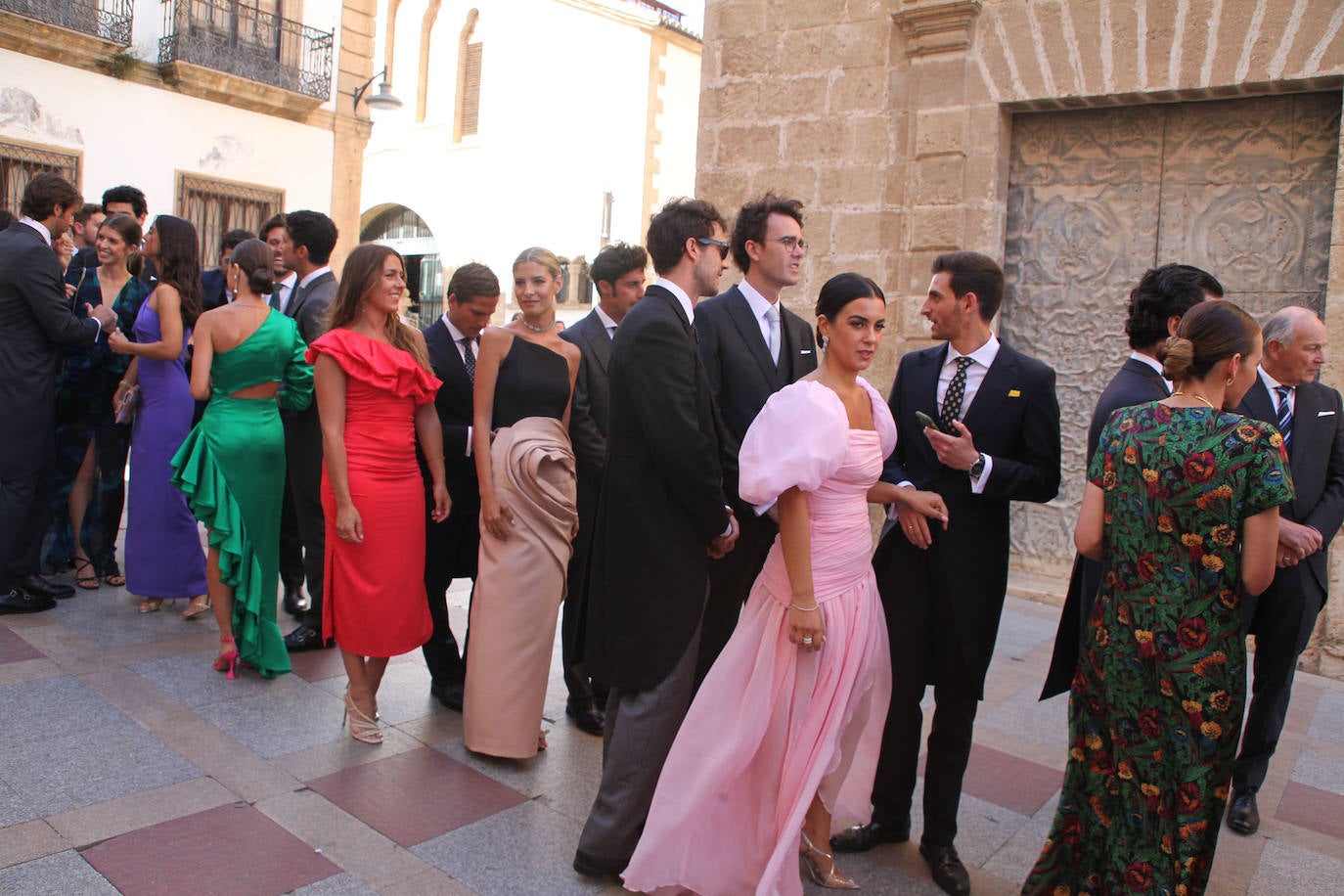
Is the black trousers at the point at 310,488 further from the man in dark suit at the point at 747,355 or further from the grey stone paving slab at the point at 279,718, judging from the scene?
the man in dark suit at the point at 747,355

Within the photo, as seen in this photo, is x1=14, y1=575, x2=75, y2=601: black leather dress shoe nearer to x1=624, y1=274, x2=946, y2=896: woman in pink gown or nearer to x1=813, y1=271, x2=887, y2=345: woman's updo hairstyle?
x1=624, y1=274, x2=946, y2=896: woman in pink gown

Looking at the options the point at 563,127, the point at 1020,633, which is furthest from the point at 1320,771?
the point at 563,127

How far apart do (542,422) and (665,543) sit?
1.14 m

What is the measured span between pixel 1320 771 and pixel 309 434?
15.4 ft

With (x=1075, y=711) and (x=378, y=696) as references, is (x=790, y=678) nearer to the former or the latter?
(x=1075, y=711)

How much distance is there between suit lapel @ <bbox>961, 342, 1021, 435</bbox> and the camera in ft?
10.5

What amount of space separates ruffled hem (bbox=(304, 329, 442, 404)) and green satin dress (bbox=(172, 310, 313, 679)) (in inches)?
Answer: 31.5

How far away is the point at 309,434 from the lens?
16.2 ft

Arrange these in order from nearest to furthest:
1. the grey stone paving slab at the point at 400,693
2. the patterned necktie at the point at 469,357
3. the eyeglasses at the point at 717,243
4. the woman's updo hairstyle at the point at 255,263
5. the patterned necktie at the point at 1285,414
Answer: the eyeglasses at the point at 717,243, the patterned necktie at the point at 1285,414, the grey stone paving slab at the point at 400,693, the patterned necktie at the point at 469,357, the woman's updo hairstyle at the point at 255,263

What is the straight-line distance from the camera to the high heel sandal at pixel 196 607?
17.2 feet

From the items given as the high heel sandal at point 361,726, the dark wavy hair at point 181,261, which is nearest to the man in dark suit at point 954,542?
the high heel sandal at point 361,726

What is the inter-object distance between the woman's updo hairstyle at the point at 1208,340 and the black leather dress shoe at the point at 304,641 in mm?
3875

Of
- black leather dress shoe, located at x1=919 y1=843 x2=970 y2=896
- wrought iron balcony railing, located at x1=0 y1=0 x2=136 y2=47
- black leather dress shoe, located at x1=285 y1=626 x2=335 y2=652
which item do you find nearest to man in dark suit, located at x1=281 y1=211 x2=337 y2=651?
black leather dress shoe, located at x1=285 y1=626 x2=335 y2=652

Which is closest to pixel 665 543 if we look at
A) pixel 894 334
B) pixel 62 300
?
pixel 62 300
